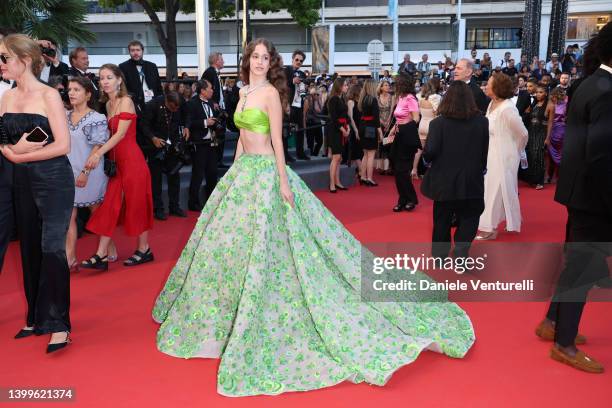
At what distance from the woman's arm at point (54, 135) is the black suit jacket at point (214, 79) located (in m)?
5.94

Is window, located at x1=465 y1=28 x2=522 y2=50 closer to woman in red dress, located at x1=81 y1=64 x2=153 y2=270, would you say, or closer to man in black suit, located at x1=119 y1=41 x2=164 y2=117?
man in black suit, located at x1=119 y1=41 x2=164 y2=117

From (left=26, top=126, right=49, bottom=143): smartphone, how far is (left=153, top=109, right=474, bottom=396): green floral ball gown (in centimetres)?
110

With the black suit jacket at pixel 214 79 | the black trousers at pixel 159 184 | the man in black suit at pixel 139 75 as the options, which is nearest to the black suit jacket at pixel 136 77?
the man in black suit at pixel 139 75

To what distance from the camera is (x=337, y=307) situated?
408cm

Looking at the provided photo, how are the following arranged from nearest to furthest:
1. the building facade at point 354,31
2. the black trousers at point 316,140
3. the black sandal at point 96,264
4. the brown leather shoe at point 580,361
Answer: the brown leather shoe at point 580,361, the black sandal at point 96,264, the black trousers at point 316,140, the building facade at point 354,31

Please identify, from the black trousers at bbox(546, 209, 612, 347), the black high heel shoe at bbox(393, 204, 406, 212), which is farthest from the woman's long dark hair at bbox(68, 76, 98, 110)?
the black high heel shoe at bbox(393, 204, 406, 212)

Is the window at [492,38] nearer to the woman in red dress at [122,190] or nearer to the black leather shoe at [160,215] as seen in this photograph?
the black leather shoe at [160,215]

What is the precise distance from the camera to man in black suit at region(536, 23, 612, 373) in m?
3.59

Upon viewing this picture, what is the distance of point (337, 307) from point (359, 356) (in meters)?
0.36

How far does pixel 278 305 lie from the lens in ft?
13.3

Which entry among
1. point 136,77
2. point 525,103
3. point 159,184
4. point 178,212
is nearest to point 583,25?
point 525,103

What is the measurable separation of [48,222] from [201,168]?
473 centimetres

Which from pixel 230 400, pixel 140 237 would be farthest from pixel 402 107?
pixel 230 400

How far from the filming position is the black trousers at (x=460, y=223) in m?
5.90
